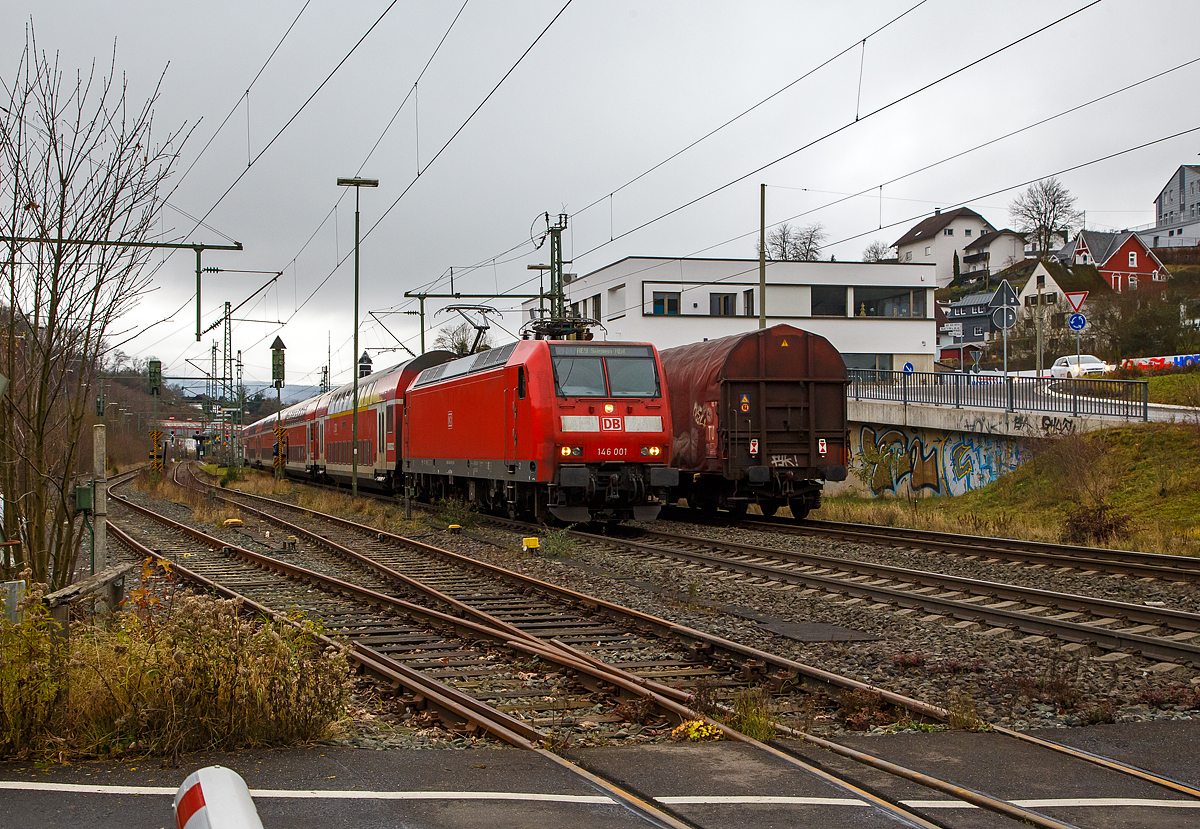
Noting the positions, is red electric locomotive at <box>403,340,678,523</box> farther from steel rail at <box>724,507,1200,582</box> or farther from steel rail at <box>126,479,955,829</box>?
steel rail at <box>126,479,955,829</box>

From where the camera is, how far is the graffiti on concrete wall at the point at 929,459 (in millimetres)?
25609

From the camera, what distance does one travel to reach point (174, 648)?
5.77 metres

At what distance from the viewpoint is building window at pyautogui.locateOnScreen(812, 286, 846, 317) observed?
55.1m

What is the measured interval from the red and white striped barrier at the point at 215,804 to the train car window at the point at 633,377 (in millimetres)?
15326

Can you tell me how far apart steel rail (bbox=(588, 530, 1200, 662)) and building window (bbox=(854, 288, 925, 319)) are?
44.4 meters

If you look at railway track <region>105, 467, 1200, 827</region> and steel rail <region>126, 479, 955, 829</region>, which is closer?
railway track <region>105, 467, 1200, 827</region>

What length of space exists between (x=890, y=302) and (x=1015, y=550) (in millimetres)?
43385

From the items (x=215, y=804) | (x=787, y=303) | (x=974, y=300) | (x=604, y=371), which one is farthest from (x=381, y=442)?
(x=974, y=300)

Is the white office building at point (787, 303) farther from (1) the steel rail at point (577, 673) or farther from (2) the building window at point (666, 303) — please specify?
(1) the steel rail at point (577, 673)

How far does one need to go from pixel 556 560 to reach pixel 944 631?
675cm

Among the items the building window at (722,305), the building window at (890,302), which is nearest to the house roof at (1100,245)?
the building window at (890,302)

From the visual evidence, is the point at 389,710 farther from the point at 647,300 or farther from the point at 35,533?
the point at 647,300

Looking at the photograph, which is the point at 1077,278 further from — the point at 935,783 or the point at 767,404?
the point at 935,783

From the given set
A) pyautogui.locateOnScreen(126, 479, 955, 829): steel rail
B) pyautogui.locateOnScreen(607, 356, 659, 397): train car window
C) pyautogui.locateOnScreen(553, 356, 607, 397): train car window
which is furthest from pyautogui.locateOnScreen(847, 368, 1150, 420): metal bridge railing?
pyautogui.locateOnScreen(126, 479, 955, 829): steel rail
